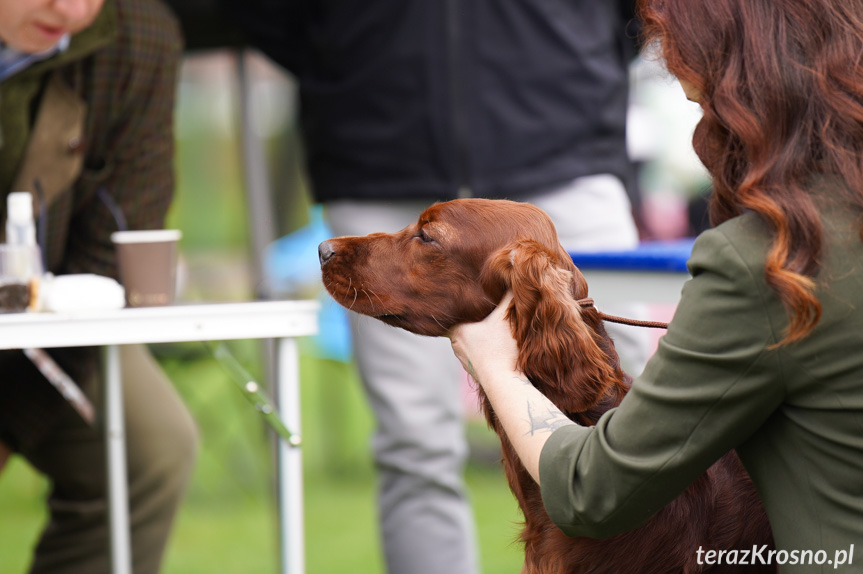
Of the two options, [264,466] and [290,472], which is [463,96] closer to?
[290,472]

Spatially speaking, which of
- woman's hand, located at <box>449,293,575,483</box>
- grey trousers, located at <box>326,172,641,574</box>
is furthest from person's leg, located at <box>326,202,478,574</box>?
woman's hand, located at <box>449,293,575,483</box>

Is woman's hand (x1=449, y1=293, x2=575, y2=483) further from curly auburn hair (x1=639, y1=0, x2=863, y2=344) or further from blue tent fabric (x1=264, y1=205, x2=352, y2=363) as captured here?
blue tent fabric (x1=264, y1=205, x2=352, y2=363)

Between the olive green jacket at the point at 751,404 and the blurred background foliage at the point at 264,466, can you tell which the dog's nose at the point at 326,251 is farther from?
the blurred background foliage at the point at 264,466

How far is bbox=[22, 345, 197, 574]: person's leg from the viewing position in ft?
8.62

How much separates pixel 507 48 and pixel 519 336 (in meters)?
1.44

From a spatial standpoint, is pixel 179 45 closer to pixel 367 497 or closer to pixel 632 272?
pixel 632 272

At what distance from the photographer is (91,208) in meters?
2.76

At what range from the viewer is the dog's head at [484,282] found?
5.02 feet

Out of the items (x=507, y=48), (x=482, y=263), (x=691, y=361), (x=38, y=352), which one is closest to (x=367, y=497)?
(x=38, y=352)

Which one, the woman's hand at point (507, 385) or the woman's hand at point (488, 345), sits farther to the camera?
the woman's hand at point (488, 345)

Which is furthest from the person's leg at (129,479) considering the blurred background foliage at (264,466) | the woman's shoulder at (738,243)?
the woman's shoulder at (738,243)

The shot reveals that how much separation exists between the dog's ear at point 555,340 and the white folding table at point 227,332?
0.46 m

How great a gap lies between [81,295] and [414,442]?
1.06 m

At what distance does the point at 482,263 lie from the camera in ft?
5.81
